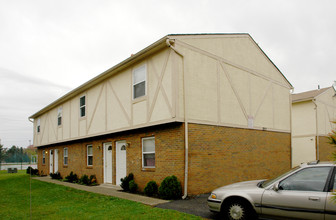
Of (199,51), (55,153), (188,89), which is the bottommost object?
(55,153)

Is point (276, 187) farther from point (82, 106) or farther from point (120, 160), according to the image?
point (82, 106)

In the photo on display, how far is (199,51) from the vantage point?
39.2ft

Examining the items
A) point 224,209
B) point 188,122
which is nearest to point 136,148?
point 188,122

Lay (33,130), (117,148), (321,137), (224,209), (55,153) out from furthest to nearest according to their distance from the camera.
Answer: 1. (33,130)
2. (55,153)
3. (321,137)
4. (117,148)
5. (224,209)

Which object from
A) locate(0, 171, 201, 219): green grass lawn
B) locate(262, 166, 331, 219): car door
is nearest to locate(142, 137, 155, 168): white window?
locate(0, 171, 201, 219): green grass lawn

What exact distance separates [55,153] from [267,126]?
16366 millimetres

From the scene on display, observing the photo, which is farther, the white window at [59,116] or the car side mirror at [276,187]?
the white window at [59,116]

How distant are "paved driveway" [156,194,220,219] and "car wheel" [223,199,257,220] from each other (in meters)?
0.76

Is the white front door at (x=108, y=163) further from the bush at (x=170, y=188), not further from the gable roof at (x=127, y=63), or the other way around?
the bush at (x=170, y=188)

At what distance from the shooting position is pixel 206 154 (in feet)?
37.3

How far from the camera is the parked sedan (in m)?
5.66

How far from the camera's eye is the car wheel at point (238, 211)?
21.0ft

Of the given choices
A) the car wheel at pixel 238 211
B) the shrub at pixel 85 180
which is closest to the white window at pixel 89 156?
the shrub at pixel 85 180

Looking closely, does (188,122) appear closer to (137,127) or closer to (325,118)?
(137,127)
